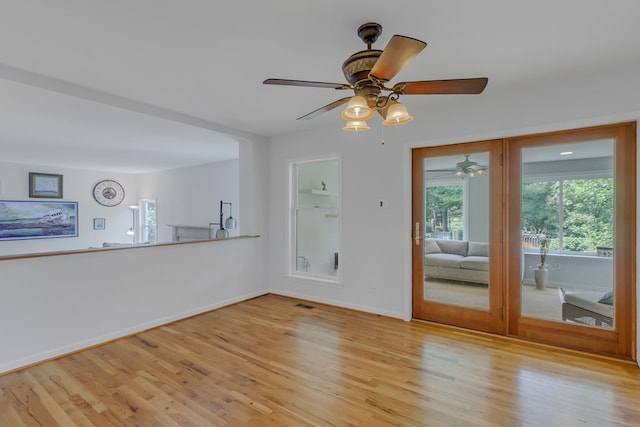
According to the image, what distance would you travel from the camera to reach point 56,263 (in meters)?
2.71

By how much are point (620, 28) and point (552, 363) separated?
95.6 inches

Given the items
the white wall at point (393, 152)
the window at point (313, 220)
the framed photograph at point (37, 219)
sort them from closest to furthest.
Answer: the white wall at point (393, 152) < the window at point (313, 220) < the framed photograph at point (37, 219)

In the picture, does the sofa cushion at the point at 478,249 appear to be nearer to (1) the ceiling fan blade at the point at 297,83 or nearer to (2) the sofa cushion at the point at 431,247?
(2) the sofa cushion at the point at 431,247

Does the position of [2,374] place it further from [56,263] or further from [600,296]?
[600,296]

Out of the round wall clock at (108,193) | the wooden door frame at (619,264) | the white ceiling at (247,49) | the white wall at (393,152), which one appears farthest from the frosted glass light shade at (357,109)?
the round wall clock at (108,193)

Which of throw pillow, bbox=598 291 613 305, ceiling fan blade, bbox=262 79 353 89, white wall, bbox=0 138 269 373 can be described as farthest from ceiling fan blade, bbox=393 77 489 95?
white wall, bbox=0 138 269 373

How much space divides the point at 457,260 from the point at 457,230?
32cm

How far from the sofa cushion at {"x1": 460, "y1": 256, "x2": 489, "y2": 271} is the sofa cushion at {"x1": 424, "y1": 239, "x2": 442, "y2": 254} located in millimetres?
267

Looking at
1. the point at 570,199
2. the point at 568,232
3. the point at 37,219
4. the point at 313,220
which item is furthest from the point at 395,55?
the point at 37,219

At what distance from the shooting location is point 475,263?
3.26 m

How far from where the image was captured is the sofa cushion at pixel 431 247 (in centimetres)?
344

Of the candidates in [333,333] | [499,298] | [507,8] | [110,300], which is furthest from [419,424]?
[110,300]

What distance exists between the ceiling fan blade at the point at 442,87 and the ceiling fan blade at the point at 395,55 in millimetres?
198

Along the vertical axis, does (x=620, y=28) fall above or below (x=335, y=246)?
above
